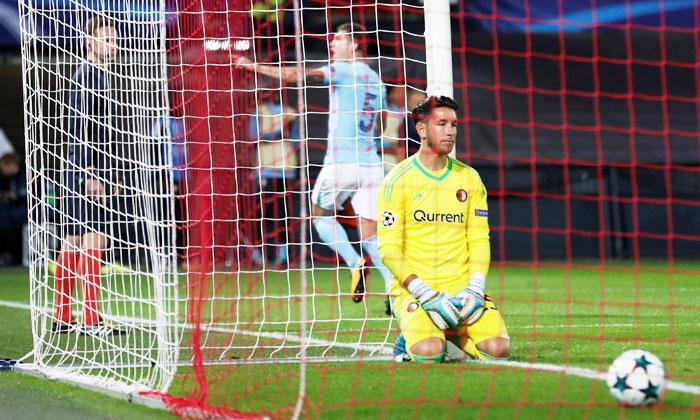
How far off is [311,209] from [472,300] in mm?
3770

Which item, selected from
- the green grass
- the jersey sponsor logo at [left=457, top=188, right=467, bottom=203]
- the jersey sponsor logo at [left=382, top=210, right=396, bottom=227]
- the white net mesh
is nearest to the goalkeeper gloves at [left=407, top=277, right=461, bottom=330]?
the green grass

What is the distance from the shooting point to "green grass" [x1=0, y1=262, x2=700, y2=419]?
4.87 m

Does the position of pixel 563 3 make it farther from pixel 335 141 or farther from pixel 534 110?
pixel 335 141

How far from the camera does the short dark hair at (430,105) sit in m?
6.20

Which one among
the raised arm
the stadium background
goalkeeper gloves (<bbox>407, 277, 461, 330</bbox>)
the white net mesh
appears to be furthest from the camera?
the stadium background

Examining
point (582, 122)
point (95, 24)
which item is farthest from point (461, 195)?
point (582, 122)

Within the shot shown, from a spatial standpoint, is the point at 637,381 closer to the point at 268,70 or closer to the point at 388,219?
the point at 388,219

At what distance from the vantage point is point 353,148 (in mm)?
8648

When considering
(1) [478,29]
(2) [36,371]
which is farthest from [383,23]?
(2) [36,371]

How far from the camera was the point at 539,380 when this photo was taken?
5.48 meters

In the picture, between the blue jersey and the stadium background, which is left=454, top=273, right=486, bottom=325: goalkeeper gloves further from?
the stadium background

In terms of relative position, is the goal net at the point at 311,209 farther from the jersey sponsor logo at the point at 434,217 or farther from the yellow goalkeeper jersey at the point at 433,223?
the jersey sponsor logo at the point at 434,217

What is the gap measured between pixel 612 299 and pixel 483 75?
16.6 feet

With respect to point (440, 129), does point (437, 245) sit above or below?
below
